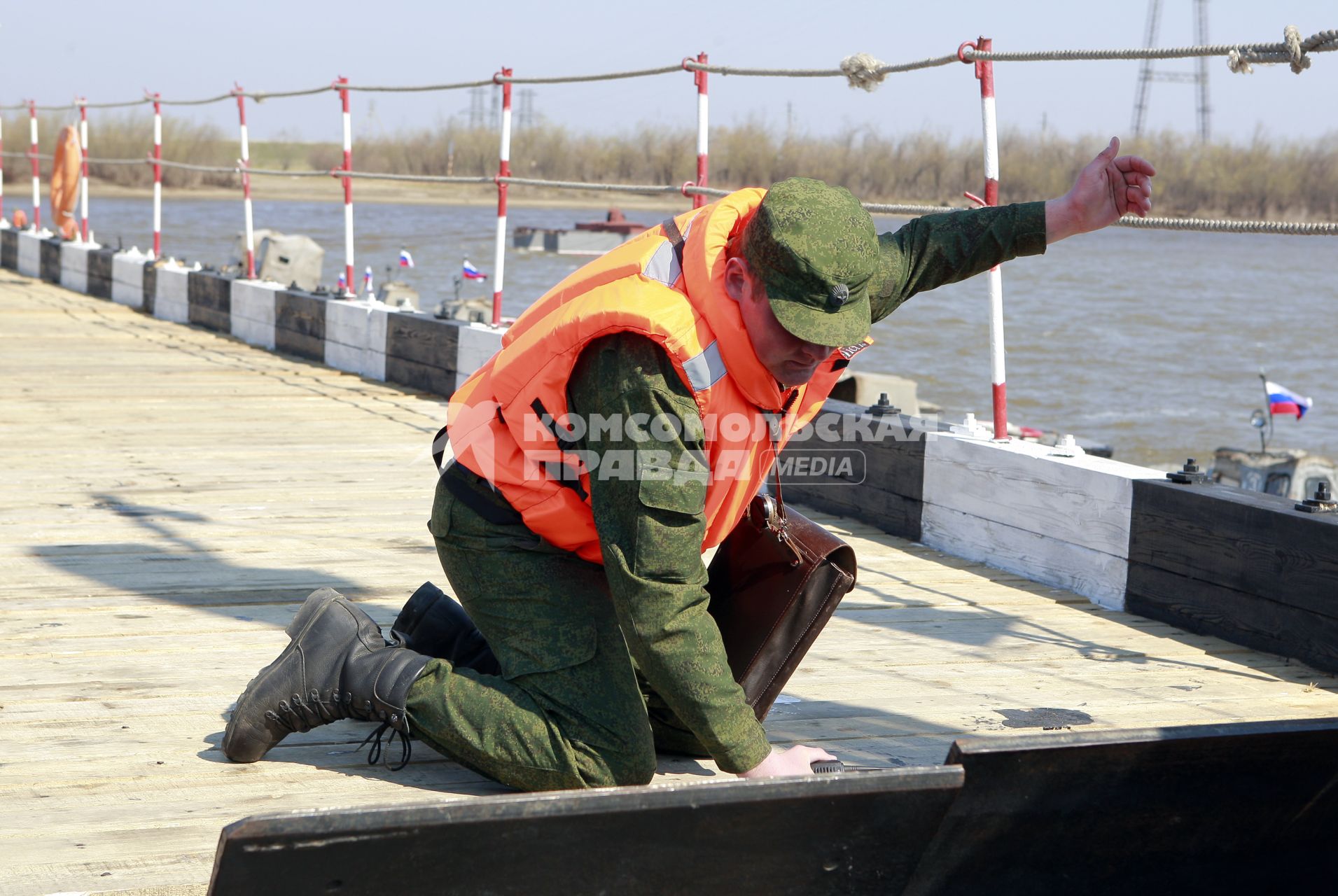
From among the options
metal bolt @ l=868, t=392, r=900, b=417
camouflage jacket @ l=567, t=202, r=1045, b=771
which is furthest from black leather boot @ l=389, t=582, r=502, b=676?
metal bolt @ l=868, t=392, r=900, b=417

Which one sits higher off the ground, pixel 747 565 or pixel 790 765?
pixel 747 565

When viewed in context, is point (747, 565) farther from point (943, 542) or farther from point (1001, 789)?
point (943, 542)

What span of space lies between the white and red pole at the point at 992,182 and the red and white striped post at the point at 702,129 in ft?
5.04

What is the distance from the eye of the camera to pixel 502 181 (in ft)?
24.1

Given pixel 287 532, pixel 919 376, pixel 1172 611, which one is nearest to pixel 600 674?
pixel 1172 611

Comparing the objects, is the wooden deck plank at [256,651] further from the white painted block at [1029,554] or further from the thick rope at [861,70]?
the thick rope at [861,70]

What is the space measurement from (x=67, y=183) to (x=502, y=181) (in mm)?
10364

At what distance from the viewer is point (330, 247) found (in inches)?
1629

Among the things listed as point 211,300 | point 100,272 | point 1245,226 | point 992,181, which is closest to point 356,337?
point 211,300

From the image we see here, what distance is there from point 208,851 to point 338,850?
0.55 metres

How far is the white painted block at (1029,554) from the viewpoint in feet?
14.1

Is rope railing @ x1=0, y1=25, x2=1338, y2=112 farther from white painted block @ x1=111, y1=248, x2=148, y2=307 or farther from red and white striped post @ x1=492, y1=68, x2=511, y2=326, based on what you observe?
white painted block @ x1=111, y1=248, x2=148, y2=307

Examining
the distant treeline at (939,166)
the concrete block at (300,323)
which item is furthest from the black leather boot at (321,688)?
the distant treeline at (939,166)

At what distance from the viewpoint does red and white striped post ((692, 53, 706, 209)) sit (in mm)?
6102
